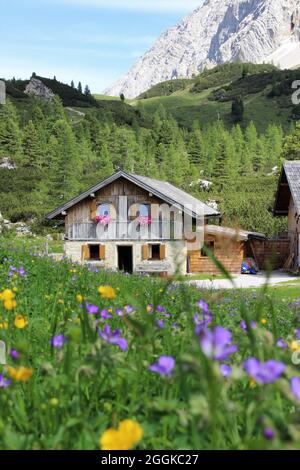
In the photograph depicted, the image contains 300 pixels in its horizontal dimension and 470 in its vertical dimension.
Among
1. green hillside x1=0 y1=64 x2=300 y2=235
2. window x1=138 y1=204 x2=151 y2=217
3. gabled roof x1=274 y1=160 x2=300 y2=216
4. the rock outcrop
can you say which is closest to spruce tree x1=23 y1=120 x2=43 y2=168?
green hillside x1=0 y1=64 x2=300 y2=235

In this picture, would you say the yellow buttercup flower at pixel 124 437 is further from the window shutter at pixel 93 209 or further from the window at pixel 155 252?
the window at pixel 155 252

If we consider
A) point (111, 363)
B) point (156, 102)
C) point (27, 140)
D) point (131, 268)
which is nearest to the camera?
point (111, 363)

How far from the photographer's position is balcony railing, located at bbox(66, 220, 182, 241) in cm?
3228

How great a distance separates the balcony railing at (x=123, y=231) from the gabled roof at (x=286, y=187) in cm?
712

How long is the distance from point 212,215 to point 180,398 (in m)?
33.3

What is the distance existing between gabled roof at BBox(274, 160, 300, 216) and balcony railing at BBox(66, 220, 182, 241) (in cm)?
712

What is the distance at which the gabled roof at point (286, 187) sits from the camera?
31.4 m

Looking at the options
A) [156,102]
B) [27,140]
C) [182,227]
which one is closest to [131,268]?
[182,227]

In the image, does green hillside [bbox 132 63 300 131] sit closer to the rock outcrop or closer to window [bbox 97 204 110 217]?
the rock outcrop

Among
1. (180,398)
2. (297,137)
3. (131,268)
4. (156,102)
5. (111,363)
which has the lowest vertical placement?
(131,268)

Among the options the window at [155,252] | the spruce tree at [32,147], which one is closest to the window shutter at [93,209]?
the window at [155,252]

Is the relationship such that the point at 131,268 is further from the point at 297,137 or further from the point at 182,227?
the point at 297,137

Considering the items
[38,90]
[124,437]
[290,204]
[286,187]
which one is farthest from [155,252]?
[38,90]
